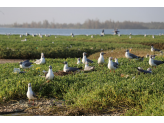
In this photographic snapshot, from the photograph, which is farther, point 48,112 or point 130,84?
point 130,84

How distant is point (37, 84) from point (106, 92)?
112 inches

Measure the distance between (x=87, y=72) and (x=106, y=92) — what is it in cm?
331

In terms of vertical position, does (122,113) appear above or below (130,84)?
below

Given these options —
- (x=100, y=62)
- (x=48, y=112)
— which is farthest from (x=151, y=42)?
(x=48, y=112)

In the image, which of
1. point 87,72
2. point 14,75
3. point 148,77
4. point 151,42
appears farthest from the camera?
point 151,42

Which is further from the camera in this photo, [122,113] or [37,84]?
[37,84]

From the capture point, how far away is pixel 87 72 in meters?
10.4

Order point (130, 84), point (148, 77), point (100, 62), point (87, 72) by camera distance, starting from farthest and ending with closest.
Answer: point (100, 62) < point (87, 72) < point (148, 77) < point (130, 84)

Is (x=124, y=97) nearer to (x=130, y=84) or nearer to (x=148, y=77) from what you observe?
(x=130, y=84)

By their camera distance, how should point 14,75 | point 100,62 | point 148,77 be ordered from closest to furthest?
point 148,77 → point 14,75 → point 100,62

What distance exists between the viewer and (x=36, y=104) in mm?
7211
